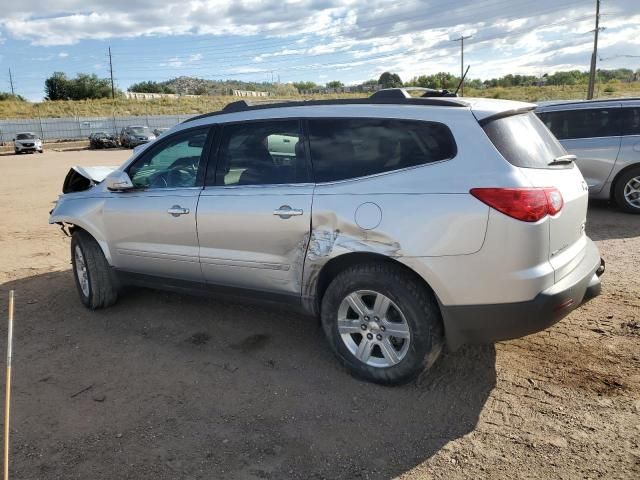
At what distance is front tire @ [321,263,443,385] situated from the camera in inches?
130

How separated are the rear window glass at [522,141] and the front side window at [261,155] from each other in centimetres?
127

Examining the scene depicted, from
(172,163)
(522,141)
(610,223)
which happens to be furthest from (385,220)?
(610,223)

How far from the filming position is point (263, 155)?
4.05m

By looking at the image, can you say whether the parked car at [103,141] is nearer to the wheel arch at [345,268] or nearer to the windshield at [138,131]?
the windshield at [138,131]

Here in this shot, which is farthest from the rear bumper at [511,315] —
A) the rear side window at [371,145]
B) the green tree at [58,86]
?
the green tree at [58,86]

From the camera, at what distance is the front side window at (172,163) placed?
14.4 feet

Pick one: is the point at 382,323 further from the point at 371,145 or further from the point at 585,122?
the point at 585,122

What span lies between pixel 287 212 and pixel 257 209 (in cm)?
27

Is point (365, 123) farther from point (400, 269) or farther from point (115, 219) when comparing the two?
point (115, 219)

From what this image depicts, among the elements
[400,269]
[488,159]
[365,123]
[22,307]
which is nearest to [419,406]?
[400,269]

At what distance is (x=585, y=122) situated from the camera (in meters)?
8.73

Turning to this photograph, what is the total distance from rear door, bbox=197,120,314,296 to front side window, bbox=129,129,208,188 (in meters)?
0.23

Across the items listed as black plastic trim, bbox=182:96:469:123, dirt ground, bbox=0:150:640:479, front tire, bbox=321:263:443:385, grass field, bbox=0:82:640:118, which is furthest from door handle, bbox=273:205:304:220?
grass field, bbox=0:82:640:118

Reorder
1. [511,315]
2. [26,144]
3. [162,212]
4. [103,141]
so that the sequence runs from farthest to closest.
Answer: [103,141] < [26,144] < [162,212] < [511,315]
